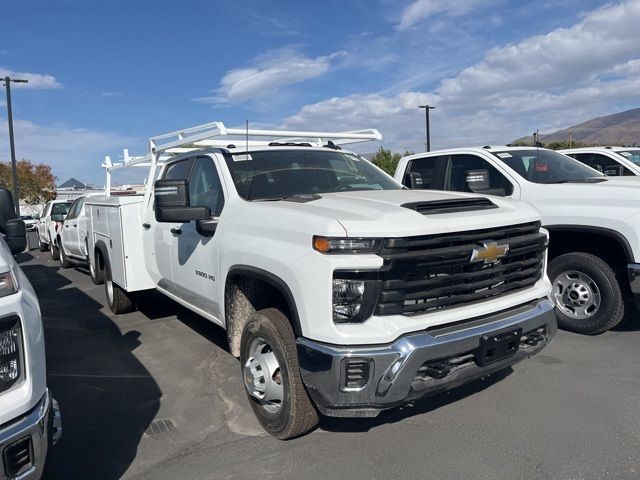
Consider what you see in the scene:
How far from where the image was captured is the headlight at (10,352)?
235cm

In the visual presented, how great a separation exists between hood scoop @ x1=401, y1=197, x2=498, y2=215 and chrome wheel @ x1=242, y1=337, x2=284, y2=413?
1302mm

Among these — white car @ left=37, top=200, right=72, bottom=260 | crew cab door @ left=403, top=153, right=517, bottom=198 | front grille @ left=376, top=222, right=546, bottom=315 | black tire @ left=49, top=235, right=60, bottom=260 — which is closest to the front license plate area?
front grille @ left=376, top=222, right=546, bottom=315

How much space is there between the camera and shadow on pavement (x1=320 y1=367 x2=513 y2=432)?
364 cm

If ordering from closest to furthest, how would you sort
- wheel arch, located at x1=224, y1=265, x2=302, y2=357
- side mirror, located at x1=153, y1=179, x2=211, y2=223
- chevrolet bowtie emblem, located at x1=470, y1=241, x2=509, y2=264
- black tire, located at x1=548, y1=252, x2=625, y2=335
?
chevrolet bowtie emblem, located at x1=470, y1=241, x2=509, y2=264
wheel arch, located at x1=224, y1=265, x2=302, y2=357
side mirror, located at x1=153, y1=179, x2=211, y2=223
black tire, located at x1=548, y1=252, x2=625, y2=335

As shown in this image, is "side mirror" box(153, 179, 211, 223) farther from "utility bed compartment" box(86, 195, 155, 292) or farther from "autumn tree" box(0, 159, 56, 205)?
"autumn tree" box(0, 159, 56, 205)

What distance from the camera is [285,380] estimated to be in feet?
10.6

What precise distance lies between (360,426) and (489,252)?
148 cm

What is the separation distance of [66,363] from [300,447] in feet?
9.86

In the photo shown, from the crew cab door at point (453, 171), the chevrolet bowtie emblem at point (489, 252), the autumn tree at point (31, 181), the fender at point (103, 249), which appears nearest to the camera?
the chevrolet bowtie emblem at point (489, 252)

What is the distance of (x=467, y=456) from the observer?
3.21 meters

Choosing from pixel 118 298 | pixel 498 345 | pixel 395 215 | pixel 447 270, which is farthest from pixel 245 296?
pixel 118 298

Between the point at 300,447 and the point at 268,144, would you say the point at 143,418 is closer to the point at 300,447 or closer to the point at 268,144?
the point at 300,447

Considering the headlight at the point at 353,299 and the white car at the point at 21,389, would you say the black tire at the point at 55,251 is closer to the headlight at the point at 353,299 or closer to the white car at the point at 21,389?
the white car at the point at 21,389

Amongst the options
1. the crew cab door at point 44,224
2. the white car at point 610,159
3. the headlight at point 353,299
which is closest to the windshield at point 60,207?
the crew cab door at point 44,224
